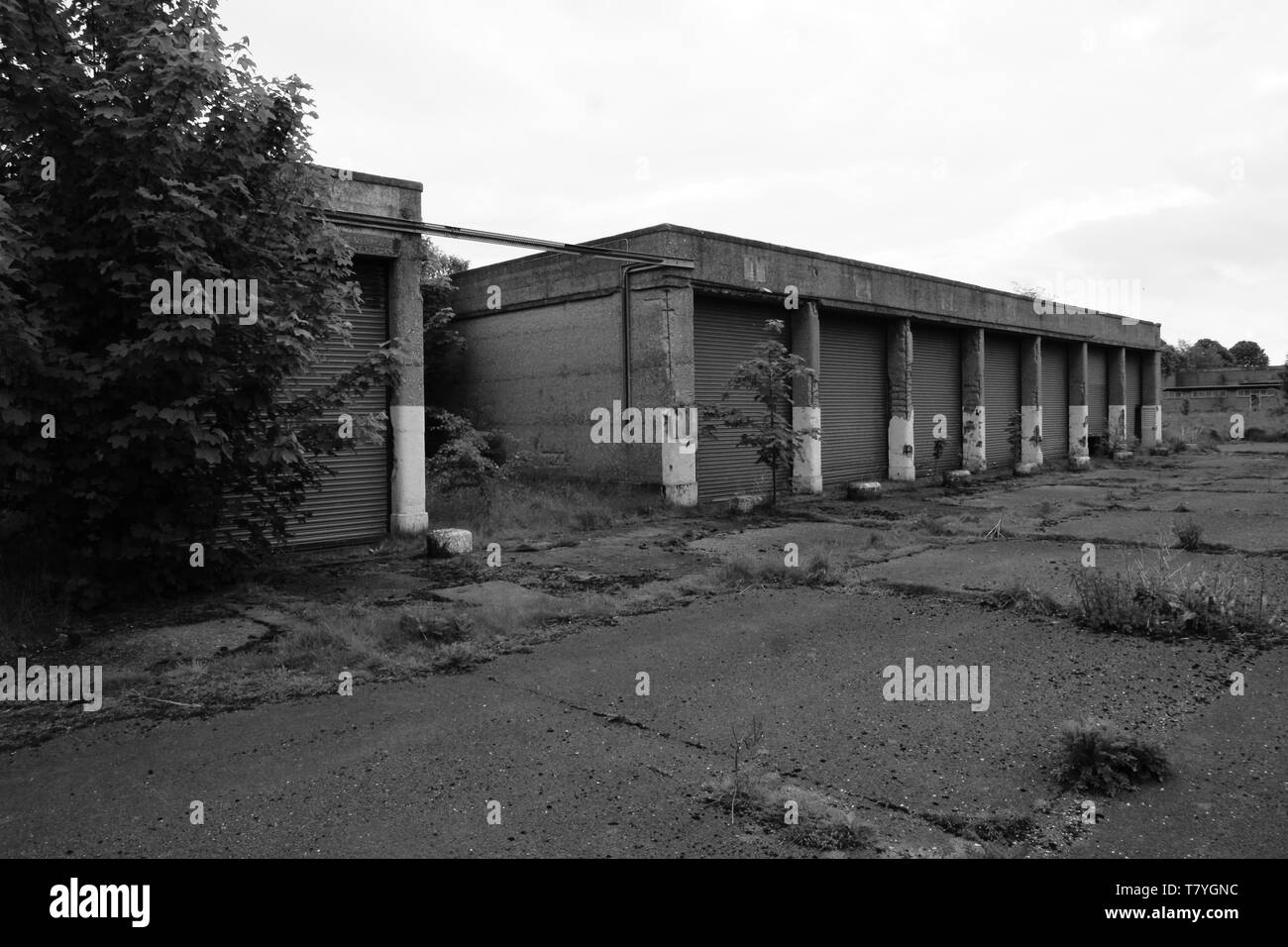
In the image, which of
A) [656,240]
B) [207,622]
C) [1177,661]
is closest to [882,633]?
[1177,661]

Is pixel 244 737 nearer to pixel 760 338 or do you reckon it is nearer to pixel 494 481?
pixel 494 481

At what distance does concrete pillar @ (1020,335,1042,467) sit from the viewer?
27500 millimetres

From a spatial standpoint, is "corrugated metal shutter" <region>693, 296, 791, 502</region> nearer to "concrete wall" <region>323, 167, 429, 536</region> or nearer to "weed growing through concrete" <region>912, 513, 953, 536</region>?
"weed growing through concrete" <region>912, 513, 953, 536</region>

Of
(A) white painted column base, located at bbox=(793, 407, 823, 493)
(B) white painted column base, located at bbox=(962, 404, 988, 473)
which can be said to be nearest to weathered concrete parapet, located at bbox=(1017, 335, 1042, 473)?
(B) white painted column base, located at bbox=(962, 404, 988, 473)

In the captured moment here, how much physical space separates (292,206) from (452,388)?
1183cm

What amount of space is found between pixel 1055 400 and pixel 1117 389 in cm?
563

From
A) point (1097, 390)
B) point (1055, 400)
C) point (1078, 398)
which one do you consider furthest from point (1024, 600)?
point (1097, 390)

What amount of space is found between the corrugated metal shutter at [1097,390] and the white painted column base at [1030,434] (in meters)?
6.11

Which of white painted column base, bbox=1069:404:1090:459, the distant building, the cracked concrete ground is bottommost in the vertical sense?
the cracked concrete ground

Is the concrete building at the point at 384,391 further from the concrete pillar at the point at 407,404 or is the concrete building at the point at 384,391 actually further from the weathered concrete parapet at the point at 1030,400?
the weathered concrete parapet at the point at 1030,400

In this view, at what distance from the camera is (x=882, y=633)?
24.5 ft

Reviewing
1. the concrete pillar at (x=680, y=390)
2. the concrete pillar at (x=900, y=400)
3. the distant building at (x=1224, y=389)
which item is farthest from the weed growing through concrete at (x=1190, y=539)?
the distant building at (x=1224, y=389)

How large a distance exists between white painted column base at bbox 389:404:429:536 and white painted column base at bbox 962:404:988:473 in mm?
17314

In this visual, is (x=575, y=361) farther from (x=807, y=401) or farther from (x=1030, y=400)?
(x=1030, y=400)
